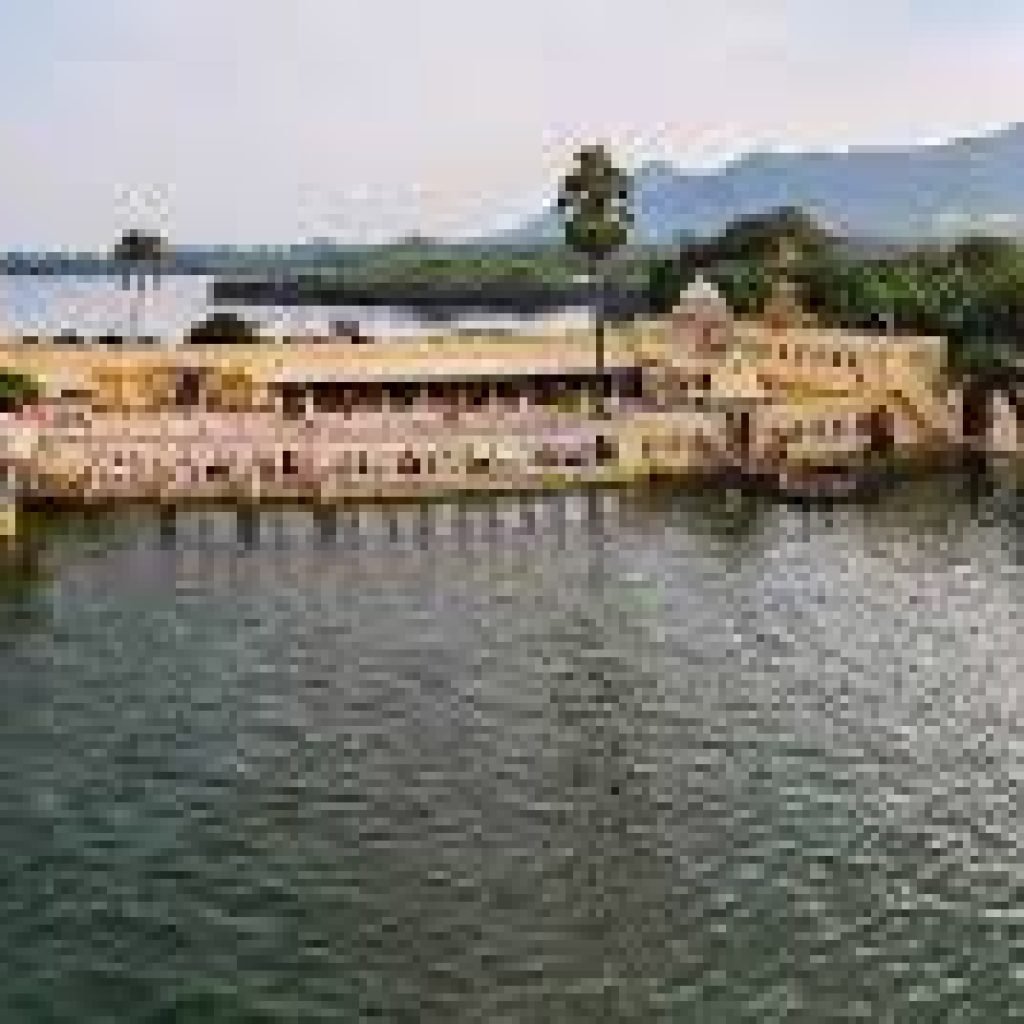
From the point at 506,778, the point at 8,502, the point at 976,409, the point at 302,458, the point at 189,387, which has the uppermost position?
the point at 189,387

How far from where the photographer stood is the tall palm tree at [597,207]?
596 ft

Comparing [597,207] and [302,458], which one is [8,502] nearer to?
[302,458]

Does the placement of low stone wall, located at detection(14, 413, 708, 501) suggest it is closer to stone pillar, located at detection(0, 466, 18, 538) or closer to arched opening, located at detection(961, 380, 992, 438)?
stone pillar, located at detection(0, 466, 18, 538)

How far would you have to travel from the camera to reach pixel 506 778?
85562 mm

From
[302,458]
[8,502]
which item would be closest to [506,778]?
[8,502]

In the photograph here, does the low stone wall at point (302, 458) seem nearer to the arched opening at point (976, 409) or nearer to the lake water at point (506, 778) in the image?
the lake water at point (506, 778)

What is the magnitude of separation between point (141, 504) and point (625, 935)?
86.0 metres

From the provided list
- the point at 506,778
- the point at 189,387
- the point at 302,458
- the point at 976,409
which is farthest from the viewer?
the point at 976,409

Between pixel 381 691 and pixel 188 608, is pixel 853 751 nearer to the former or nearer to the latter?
pixel 381 691

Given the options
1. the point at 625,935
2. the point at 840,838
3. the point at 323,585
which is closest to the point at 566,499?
the point at 323,585

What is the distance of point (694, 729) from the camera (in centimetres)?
9275

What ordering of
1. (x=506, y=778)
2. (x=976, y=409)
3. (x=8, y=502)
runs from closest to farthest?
1. (x=506, y=778)
2. (x=8, y=502)
3. (x=976, y=409)

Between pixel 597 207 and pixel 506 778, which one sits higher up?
pixel 597 207

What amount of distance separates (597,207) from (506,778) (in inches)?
4054
